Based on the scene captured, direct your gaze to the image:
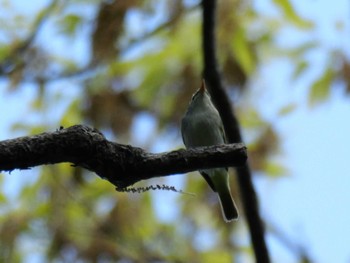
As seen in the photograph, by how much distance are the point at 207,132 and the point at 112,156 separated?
1800 mm

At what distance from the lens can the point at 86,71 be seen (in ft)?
19.6

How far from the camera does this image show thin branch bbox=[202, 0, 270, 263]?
437cm

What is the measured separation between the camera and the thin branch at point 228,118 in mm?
4371

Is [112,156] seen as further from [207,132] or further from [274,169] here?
[274,169]

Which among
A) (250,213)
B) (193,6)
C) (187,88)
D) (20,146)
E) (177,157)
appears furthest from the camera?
(187,88)

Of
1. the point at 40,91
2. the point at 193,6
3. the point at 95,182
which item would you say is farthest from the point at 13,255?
the point at 193,6

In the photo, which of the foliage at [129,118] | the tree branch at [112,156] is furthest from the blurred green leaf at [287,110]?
the tree branch at [112,156]

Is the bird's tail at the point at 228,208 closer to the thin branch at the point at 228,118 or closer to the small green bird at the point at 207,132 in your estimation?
the small green bird at the point at 207,132

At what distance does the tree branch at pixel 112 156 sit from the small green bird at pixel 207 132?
1.57 m

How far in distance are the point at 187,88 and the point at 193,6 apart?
56.4 inches

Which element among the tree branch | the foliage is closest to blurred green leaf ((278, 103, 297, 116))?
the foliage

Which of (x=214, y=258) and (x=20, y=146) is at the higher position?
(x=214, y=258)

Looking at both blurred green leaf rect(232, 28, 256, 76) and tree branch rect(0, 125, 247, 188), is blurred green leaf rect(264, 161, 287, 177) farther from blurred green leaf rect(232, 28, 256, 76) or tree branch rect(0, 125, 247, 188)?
tree branch rect(0, 125, 247, 188)

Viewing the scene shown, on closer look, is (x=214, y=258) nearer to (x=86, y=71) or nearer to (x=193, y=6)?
(x=86, y=71)
